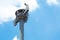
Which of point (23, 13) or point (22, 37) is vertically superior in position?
point (23, 13)

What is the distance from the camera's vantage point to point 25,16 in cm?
6706

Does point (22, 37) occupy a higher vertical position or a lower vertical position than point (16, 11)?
lower

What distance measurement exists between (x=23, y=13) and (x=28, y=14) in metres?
1.25

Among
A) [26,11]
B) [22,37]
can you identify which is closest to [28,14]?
[26,11]

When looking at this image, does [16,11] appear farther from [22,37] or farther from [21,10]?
[22,37]

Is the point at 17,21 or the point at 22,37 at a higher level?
the point at 17,21

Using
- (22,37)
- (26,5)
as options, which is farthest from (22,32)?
(26,5)

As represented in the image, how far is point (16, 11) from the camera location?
6756 centimetres

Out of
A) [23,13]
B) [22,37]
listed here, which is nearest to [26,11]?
[23,13]

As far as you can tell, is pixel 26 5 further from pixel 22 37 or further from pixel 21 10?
pixel 22 37

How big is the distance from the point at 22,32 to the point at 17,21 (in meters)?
2.82

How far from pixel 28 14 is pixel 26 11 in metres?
0.87

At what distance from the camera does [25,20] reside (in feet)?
222

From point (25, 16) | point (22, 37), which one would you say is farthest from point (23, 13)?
point (22, 37)
